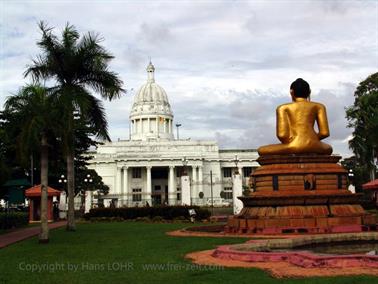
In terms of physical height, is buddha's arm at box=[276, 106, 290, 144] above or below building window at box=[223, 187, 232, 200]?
above

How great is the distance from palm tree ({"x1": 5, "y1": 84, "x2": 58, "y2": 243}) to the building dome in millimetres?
80828

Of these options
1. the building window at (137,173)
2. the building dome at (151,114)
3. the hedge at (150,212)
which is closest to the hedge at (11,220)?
the hedge at (150,212)

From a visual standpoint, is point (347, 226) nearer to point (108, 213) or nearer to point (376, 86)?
point (108, 213)

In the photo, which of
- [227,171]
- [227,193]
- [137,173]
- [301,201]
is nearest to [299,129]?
[301,201]

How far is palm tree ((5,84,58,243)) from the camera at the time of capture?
1783 cm

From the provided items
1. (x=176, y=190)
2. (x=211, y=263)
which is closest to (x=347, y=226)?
(x=211, y=263)

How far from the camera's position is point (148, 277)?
999cm

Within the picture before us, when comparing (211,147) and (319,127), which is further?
(211,147)

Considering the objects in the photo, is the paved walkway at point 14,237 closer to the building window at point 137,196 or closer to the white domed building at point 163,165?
the building window at point 137,196

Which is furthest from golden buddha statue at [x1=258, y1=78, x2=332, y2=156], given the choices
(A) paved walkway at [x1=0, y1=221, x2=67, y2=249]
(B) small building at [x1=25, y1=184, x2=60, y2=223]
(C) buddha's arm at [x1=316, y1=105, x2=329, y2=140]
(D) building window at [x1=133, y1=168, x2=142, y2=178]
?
(D) building window at [x1=133, y1=168, x2=142, y2=178]

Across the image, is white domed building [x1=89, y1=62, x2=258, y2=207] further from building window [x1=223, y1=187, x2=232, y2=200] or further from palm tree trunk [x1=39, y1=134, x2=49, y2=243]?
palm tree trunk [x1=39, y1=134, x2=49, y2=243]

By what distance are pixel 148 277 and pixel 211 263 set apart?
1.80 m

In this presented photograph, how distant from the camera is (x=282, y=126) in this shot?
2172 cm

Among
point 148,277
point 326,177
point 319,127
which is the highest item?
point 319,127
